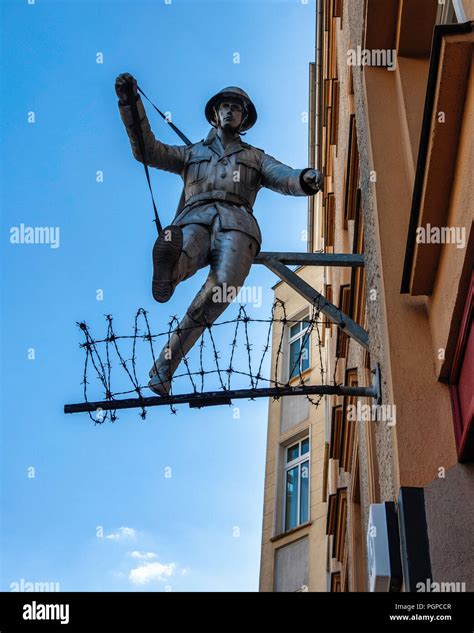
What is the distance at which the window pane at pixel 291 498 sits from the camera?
48.8 feet

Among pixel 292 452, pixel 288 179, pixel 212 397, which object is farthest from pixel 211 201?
pixel 292 452

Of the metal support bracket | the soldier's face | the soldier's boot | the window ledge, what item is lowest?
the metal support bracket

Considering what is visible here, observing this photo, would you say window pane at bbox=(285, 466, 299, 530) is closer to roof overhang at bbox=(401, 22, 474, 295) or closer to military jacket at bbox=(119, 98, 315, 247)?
military jacket at bbox=(119, 98, 315, 247)

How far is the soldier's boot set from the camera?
5.16 metres

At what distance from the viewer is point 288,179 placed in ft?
19.8

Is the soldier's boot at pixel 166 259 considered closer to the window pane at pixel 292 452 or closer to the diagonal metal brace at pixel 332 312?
the diagonal metal brace at pixel 332 312

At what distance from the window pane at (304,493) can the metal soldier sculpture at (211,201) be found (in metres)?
9.32

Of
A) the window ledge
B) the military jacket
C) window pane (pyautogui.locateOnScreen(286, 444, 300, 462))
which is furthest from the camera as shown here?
window pane (pyautogui.locateOnScreen(286, 444, 300, 462))

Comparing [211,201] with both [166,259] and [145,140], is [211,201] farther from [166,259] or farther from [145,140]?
[166,259]

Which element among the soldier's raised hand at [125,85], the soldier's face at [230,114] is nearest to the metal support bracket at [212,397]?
the soldier's raised hand at [125,85]

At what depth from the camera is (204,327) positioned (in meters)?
A: 5.50

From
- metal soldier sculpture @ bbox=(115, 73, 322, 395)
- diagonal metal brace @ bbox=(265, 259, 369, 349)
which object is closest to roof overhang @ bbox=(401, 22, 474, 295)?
diagonal metal brace @ bbox=(265, 259, 369, 349)

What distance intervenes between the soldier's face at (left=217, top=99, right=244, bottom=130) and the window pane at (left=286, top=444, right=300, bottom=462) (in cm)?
1026
